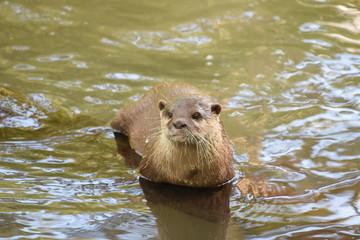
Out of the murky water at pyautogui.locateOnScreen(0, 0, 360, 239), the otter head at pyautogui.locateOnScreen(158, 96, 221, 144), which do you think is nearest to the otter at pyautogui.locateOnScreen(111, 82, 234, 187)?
the otter head at pyautogui.locateOnScreen(158, 96, 221, 144)

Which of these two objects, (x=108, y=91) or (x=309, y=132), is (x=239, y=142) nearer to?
(x=309, y=132)

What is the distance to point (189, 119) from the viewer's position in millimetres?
3652

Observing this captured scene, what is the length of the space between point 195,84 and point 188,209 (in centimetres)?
219

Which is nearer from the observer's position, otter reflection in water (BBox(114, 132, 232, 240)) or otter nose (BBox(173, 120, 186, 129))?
otter reflection in water (BBox(114, 132, 232, 240))

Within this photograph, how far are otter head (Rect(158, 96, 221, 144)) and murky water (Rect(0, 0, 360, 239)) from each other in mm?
457

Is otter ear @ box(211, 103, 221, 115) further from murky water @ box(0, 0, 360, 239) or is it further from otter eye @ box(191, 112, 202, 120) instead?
murky water @ box(0, 0, 360, 239)

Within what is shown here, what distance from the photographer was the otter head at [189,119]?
358 centimetres

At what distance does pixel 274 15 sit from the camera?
6.96 metres

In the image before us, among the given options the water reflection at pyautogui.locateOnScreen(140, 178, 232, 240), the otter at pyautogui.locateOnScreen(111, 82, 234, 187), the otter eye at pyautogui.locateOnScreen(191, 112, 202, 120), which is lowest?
the water reflection at pyautogui.locateOnScreen(140, 178, 232, 240)

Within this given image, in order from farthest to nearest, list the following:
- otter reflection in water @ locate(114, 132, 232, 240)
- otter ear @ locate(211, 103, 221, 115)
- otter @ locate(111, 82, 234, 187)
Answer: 1. otter ear @ locate(211, 103, 221, 115)
2. otter @ locate(111, 82, 234, 187)
3. otter reflection in water @ locate(114, 132, 232, 240)

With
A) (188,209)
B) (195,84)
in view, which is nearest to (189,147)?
(188,209)

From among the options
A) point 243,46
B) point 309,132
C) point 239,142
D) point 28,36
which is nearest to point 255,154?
point 239,142

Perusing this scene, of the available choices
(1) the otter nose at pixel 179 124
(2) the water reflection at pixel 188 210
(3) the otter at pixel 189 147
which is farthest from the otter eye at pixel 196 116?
(2) the water reflection at pixel 188 210

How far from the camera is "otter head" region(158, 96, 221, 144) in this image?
3.58 meters
